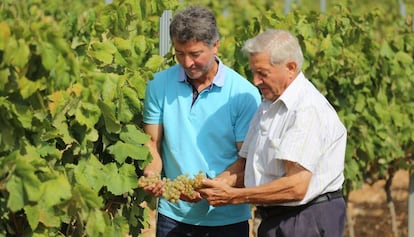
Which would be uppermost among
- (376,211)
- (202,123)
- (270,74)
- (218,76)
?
(270,74)

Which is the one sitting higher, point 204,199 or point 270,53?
point 270,53

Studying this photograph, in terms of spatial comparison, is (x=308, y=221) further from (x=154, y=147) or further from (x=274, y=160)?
(x=154, y=147)

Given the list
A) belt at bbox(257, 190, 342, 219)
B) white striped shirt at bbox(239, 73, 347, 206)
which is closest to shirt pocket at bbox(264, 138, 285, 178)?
white striped shirt at bbox(239, 73, 347, 206)

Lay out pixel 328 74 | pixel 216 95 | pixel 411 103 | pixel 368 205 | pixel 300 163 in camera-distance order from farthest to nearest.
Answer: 1. pixel 368 205
2. pixel 411 103
3. pixel 328 74
4. pixel 216 95
5. pixel 300 163

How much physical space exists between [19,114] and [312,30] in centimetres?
296

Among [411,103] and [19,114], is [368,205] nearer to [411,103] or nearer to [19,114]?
[411,103]

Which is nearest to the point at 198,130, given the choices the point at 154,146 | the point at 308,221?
the point at 154,146

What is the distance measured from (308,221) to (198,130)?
0.55 meters

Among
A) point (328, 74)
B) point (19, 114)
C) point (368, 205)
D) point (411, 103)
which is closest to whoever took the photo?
point (19, 114)

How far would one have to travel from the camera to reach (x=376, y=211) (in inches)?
340

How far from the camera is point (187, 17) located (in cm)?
380

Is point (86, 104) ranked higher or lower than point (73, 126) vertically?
higher

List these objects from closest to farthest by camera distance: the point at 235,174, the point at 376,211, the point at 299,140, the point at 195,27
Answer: the point at 299,140, the point at 195,27, the point at 235,174, the point at 376,211

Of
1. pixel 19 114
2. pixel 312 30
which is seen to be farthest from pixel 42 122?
pixel 312 30
